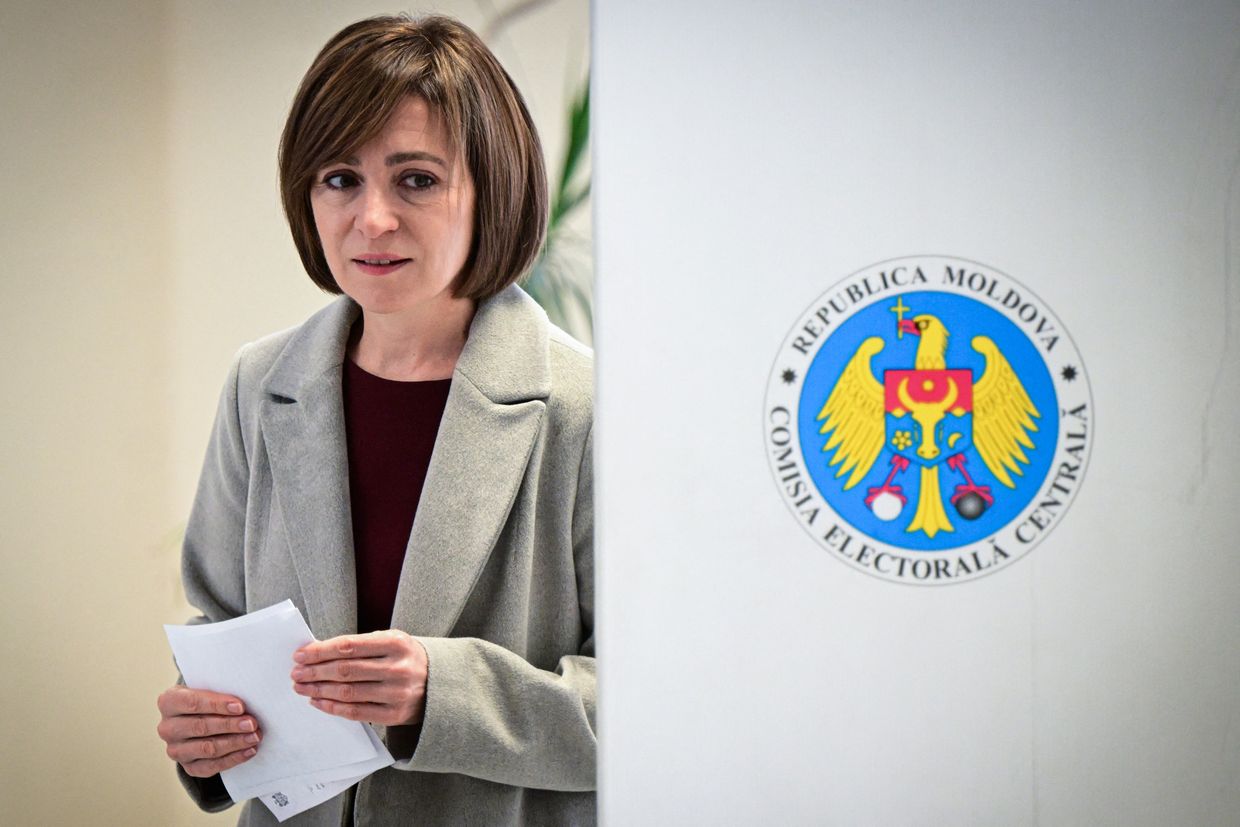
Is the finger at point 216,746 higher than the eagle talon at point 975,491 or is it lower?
lower

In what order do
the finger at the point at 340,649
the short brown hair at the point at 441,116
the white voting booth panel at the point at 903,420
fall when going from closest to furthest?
the white voting booth panel at the point at 903,420 → the finger at the point at 340,649 → the short brown hair at the point at 441,116

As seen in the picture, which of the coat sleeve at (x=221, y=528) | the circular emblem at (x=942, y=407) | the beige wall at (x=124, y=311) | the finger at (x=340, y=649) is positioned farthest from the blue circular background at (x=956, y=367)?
the beige wall at (x=124, y=311)

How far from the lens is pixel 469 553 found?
85 centimetres

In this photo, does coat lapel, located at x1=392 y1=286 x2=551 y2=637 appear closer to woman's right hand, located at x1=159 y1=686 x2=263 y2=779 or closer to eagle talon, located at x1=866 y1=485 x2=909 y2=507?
woman's right hand, located at x1=159 y1=686 x2=263 y2=779

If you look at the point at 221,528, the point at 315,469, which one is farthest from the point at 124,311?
the point at 315,469

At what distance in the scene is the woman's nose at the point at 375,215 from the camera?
84 centimetres

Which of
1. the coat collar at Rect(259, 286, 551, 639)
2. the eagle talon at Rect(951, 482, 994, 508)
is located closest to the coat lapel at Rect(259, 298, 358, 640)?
the coat collar at Rect(259, 286, 551, 639)

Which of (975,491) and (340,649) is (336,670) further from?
(975,491)

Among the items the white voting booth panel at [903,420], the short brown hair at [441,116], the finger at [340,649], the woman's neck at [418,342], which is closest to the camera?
the white voting booth panel at [903,420]

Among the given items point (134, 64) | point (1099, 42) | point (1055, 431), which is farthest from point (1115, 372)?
point (134, 64)

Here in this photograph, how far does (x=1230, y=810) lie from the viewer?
1.43 ft

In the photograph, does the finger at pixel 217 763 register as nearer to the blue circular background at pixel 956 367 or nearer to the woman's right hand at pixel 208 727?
the woman's right hand at pixel 208 727

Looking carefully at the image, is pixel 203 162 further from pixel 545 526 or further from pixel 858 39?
pixel 858 39

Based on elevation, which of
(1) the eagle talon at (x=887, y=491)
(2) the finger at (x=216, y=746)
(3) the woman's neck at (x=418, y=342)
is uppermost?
(3) the woman's neck at (x=418, y=342)
